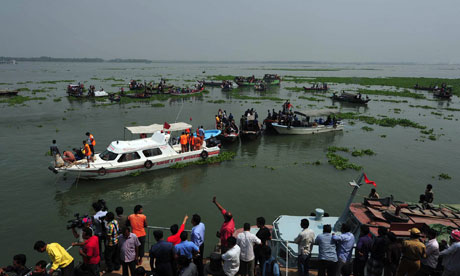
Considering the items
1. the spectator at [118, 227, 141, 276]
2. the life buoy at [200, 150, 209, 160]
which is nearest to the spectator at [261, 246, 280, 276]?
the spectator at [118, 227, 141, 276]

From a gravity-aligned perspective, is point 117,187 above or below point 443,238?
below

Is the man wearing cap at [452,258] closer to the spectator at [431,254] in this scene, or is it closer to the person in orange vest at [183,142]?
the spectator at [431,254]

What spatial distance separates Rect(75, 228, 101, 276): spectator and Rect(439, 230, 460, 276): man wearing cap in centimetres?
765

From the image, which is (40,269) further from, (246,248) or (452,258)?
(452,258)

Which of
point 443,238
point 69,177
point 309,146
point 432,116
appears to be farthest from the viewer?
point 432,116

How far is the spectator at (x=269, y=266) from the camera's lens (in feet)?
18.4

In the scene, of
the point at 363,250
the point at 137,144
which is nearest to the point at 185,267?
the point at 363,250

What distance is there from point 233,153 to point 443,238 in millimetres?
14997

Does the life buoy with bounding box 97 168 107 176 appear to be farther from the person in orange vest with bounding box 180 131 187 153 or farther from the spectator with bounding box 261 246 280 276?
the spectator with bounding box 261 246 280 276

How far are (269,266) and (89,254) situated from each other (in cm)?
401

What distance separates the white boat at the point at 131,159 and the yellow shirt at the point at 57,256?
992cm

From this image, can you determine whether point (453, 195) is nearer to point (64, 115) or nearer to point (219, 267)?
point (219, 267)

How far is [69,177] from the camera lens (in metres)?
15.9

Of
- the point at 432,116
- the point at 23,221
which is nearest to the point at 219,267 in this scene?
the point at 23,221
